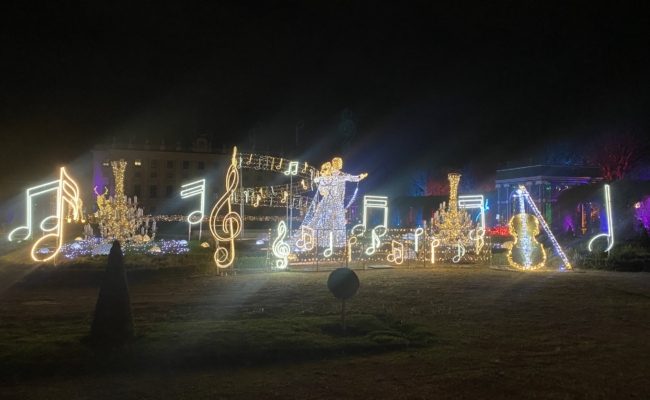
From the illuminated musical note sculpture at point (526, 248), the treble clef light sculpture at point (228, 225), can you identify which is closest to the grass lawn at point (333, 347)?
the treble clef light sculpture at point (228, 225)

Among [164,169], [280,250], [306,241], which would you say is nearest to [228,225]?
[280,250]

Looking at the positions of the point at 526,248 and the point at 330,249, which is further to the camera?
the point at 330,249

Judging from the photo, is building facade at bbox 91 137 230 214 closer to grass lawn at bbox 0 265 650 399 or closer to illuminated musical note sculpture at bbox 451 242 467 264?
illuminated musical note sculpture at bbox 451 242 467 264

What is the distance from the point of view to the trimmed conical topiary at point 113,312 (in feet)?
25.9

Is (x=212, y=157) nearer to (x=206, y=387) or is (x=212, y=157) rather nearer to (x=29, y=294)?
(x=29, y=294)

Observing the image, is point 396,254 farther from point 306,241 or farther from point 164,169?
point 164,169

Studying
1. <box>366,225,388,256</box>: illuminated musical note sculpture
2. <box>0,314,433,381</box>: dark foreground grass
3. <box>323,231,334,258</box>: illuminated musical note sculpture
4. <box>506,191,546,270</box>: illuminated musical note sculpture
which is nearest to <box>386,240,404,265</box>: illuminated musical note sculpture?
<box>366,225,388,256</box>: illuminated musical note sculpture

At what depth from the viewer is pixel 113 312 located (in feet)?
26.3

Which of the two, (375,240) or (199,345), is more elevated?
→ (375,240)

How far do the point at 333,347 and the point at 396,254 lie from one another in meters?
14.1

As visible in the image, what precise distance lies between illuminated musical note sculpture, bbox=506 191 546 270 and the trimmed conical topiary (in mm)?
15587

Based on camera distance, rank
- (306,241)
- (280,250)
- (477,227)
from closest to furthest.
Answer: (280,250) → (306,241) → (477,227)

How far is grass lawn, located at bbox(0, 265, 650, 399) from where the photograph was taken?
6.46 m

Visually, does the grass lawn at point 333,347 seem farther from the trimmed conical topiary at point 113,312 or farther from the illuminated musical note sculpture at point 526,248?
the illuminated musical note sculpture at point 526,248
